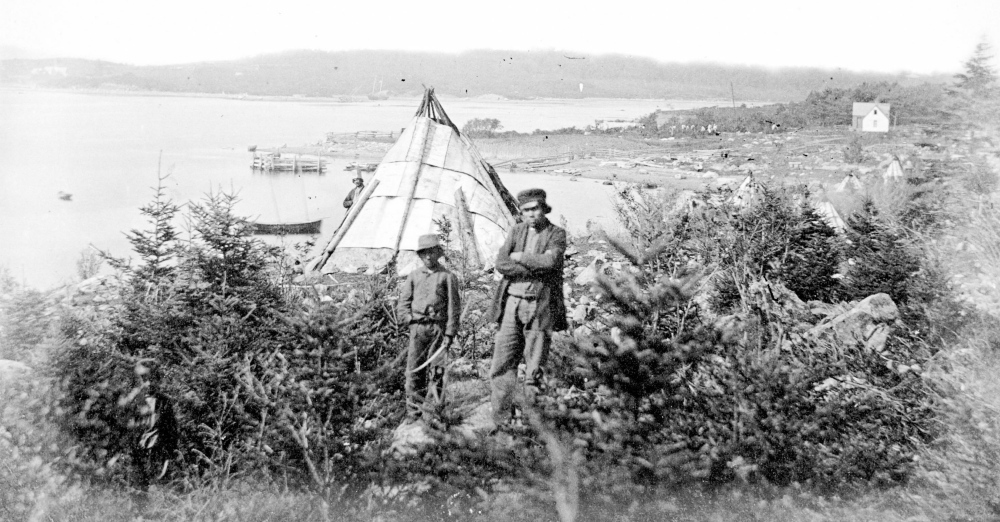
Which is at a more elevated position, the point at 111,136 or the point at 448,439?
the point at 111,136

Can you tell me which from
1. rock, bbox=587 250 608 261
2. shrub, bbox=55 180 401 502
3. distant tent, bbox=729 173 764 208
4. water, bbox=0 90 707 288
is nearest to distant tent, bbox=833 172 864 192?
water, bbox=0 90 707 288

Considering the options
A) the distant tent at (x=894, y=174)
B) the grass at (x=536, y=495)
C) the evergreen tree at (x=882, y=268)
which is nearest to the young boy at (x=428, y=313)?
the grass at (x=536, y=495)

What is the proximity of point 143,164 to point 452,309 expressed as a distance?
17083 mm

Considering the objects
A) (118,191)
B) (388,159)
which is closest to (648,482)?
(388,159)

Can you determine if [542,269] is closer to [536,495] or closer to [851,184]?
[536,495]

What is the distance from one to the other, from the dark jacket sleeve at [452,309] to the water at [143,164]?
2.33 meters

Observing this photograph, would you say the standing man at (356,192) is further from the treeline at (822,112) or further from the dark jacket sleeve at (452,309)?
the treeline at (822,112)

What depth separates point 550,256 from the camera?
4480 millimetres

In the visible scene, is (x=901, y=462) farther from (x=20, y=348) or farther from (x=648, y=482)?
(x=20, y=348)

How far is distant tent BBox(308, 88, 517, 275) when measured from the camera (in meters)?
9.77

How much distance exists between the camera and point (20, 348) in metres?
4.50

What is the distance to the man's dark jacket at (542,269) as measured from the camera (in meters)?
4.47

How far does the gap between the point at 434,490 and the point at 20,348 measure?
317 cm

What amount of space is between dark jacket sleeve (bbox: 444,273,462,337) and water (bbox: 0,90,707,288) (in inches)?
91.9
